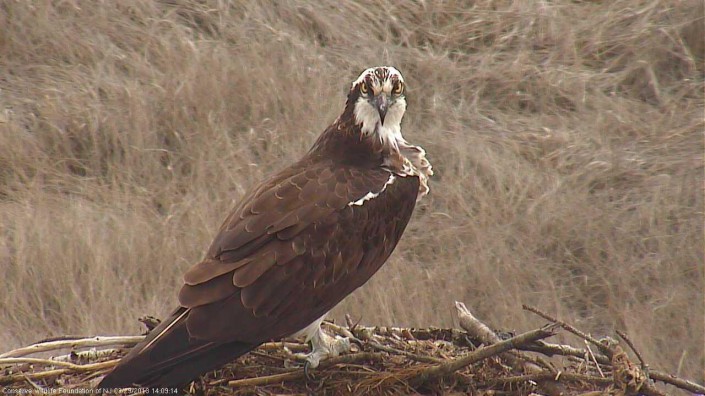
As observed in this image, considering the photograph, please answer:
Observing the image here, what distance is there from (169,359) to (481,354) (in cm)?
107

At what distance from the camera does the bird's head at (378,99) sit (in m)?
5.14

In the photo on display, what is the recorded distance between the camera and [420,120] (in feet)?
31.8

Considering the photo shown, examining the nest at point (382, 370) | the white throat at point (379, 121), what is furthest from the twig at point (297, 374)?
the white throat at point (379, 121)

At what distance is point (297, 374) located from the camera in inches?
180

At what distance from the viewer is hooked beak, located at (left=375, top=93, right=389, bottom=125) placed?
16.8ft

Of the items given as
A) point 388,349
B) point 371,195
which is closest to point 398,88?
point 371,195

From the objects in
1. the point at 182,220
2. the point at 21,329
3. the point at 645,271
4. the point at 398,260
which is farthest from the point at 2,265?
the point at 645,271

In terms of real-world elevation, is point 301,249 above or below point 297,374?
above

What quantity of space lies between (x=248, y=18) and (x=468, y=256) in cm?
302

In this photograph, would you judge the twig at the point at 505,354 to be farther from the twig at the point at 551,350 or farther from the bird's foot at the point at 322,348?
the bird's foot at the point at 322,348

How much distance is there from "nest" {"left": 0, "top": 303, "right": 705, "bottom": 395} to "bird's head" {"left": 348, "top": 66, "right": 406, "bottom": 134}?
94 cm

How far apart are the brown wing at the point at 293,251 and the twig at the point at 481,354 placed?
0.54 metres

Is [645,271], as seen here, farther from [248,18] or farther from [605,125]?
[248,18]

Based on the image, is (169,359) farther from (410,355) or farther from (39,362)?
(410,355)
